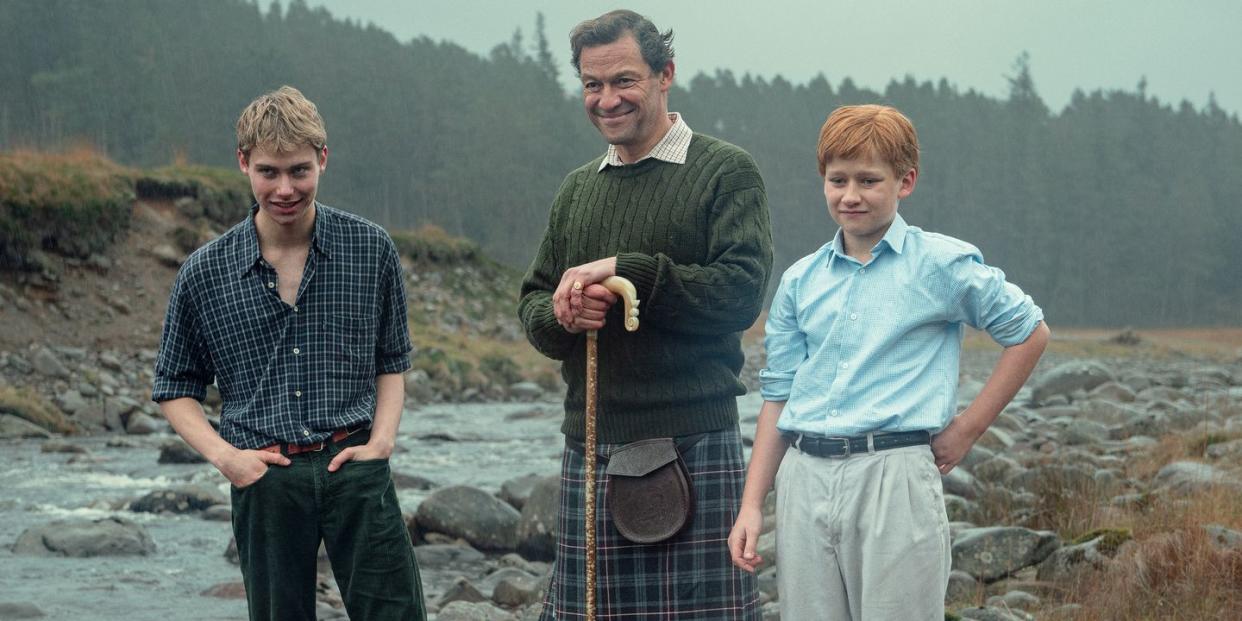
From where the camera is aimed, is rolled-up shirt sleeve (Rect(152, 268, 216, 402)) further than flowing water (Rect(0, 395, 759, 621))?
No

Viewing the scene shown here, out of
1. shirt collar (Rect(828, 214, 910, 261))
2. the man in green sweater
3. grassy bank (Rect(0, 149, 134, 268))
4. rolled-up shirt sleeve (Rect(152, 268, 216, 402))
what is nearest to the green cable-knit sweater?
the man in green sweater

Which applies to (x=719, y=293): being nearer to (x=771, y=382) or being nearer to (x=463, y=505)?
(x=771, y=382)

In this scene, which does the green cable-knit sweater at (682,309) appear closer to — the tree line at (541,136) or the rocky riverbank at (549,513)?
the rocky riverbank at (549,513)

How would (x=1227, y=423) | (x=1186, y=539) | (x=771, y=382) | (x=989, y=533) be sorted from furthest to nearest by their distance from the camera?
(x=1227, y=423) < (x=989, y=533) < (x=1186, y=539) < (x=771, y=382)

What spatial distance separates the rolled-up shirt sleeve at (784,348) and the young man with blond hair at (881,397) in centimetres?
5

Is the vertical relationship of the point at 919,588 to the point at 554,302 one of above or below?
Result: below

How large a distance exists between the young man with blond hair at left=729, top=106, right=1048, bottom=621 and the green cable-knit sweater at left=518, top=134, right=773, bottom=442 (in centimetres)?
36

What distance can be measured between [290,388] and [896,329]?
55.4 inches

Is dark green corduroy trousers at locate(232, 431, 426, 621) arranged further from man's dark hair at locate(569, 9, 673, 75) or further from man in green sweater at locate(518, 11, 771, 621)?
man's dark hair at locate(569, 9, 673, 75)

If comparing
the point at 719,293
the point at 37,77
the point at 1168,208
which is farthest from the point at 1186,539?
the point at 1168,208

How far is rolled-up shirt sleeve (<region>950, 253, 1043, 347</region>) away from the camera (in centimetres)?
278

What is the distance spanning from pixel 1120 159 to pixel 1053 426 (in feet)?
208

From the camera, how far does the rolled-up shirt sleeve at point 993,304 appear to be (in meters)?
2.78

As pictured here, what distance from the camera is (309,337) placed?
3242 millimetres
